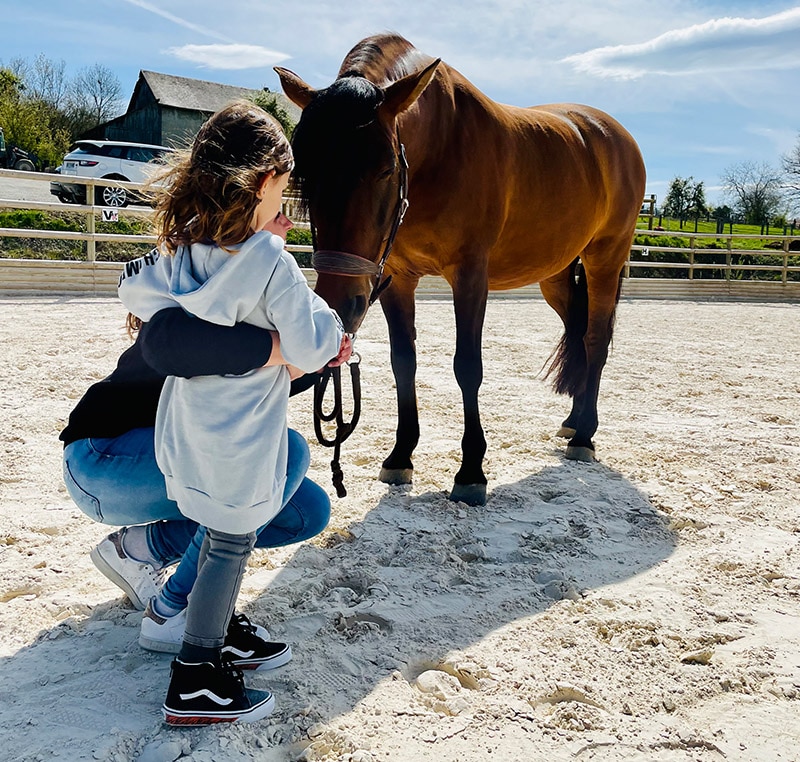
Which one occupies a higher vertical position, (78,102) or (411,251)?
(78,102)

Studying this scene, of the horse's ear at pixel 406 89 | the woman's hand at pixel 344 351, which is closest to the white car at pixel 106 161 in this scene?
the horse's ear at pixel 406 89

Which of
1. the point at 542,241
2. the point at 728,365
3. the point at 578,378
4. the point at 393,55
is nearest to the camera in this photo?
the point at 393,55

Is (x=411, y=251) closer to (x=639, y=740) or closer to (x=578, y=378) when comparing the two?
(x=578, y=378)

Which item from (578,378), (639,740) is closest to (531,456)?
(578,378)

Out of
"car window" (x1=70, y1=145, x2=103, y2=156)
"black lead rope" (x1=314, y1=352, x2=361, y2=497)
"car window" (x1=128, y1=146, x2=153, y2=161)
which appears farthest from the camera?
"car window" (x1=128, y1=146, x2=153, y2=161)

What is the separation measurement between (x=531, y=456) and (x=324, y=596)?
190 centimetres

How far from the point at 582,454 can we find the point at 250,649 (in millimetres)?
2424

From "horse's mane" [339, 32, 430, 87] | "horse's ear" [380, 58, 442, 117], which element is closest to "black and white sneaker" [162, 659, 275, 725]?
"horse's ear" [380, 58, 442, 117]

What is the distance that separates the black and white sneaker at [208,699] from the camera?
5.01 feet

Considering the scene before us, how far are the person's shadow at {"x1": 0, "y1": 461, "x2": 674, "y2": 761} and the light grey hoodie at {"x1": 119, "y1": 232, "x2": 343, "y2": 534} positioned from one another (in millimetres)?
484

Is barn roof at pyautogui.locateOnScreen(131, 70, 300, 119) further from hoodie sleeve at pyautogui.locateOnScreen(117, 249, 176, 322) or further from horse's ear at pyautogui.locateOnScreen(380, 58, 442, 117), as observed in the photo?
hoodie sleeve at pyautogui.locateOnScreen(117, 249, 176, 322)

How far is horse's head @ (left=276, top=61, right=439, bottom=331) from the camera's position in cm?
246

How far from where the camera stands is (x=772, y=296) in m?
15.3

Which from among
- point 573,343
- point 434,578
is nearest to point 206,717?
point 434,578
